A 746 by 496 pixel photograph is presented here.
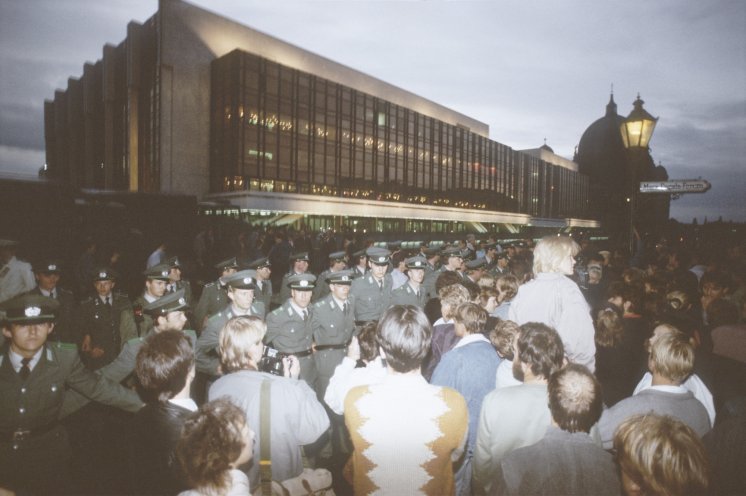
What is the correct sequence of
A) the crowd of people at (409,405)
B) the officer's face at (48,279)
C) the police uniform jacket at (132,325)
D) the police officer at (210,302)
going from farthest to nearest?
the police officer at (210,302) → the officer's face at (48,279) → the police uniform jacket at (132,325) → the crowd of people at (409,405)

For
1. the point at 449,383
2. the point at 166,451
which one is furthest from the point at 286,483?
the point at 449,383

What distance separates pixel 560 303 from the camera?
3.68 meters

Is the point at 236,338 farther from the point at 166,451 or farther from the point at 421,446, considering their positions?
the point at 421,446

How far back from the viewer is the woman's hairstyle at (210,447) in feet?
5.63

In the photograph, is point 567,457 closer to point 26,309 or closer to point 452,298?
point 452,298

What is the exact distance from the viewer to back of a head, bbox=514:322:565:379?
8.57ft

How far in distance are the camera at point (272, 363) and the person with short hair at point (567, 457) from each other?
172 centimetres

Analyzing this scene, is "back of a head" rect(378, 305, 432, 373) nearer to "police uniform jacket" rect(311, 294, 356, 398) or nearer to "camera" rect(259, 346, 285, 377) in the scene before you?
"camera" rect(259, 346, 285, 377)

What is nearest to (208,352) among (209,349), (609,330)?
(209,349)

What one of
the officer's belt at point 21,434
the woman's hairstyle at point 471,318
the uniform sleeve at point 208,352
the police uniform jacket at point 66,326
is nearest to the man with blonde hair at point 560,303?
the woman's hairstyle at point 471,318

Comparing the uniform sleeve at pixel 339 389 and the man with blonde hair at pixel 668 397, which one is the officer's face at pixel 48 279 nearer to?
the uniform sleeve at pixel 339 389

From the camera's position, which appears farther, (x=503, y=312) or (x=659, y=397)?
(x=503, y=312)

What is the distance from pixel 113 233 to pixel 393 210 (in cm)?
2579

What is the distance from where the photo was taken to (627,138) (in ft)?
21.4
